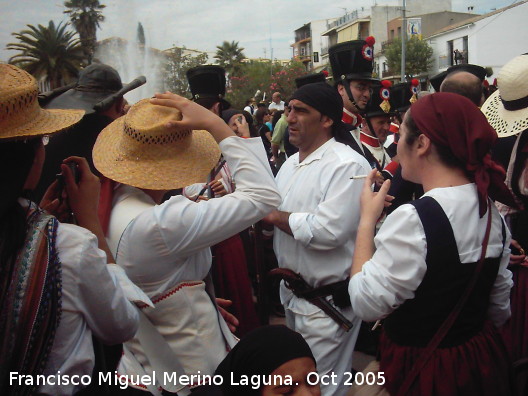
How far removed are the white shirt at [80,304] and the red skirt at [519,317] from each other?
8.09 ft

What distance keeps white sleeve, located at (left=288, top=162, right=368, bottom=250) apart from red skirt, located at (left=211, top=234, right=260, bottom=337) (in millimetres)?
860

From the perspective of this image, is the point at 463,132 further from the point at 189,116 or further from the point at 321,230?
the point at 321,230

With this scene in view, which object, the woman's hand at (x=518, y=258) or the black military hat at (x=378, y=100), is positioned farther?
the black military hat at (x=378, y=100)

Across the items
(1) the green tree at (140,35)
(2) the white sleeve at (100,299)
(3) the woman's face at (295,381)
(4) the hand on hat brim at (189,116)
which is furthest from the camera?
(1) the green tree at (140,35)

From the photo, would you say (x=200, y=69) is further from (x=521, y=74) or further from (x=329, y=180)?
(x=521, y=74)

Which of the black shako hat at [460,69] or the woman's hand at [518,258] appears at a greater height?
the black shako hat at [460,69]

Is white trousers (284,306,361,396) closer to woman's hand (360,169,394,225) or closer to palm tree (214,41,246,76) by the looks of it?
woman's hand (360,169,394,225)

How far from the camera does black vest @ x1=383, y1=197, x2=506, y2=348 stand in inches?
78.9

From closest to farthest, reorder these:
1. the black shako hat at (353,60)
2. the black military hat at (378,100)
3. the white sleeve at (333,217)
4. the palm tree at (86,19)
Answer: the white sleeve at (333,217) → the black shako hat at (353,60) → the black military hat at (378,100) → the palm tree at (86,19)

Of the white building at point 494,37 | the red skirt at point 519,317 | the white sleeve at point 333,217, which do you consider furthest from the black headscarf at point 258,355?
the white building at point 494,37

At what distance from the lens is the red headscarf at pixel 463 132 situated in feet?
6.72

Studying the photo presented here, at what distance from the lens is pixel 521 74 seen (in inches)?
120

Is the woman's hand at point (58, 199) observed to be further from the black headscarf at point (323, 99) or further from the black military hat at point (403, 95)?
the black military hat at point (403, 95)

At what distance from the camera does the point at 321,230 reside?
3090 mm
